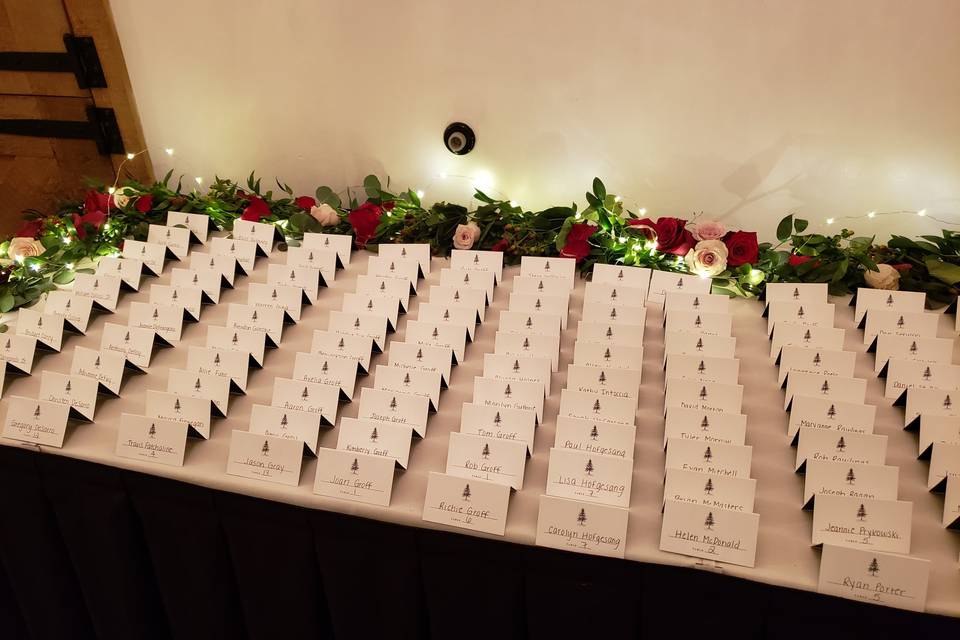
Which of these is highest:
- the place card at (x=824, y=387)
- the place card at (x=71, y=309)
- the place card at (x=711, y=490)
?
the place card at (x=71, y=309)

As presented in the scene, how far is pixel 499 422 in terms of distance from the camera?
4.35 ft

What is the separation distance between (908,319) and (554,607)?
1.04 meters

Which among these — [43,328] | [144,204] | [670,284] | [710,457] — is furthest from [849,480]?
[144,204]

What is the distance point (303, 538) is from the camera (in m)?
1.32

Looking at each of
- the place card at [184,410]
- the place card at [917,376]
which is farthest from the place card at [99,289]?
the place card at [917,376]

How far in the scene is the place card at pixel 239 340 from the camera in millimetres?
1570

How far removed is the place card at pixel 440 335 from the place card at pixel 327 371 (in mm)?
164

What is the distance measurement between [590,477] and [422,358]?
19.0 inches

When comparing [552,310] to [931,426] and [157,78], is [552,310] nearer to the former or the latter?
[931,426]

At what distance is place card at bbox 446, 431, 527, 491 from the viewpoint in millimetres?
1254

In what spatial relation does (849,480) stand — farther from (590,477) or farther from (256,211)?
(256,211)

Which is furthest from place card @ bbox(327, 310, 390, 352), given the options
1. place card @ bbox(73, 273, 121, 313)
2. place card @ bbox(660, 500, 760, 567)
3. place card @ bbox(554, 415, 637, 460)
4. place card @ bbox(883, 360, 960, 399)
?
place card @ bbox(883, 360, 960, 399)

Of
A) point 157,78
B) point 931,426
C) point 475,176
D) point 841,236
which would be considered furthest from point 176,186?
point 931,426

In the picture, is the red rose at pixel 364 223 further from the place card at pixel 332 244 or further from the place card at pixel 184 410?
the place card at pixel 184 410
